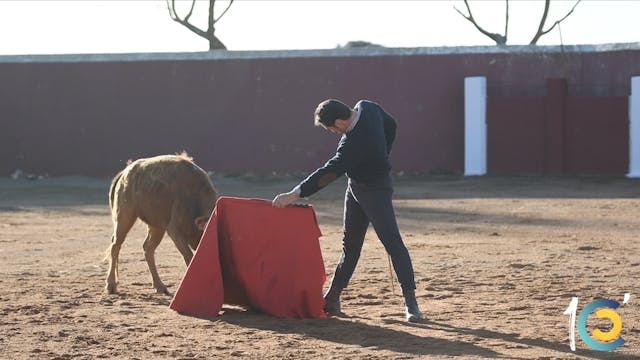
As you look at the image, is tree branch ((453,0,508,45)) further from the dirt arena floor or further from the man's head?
the man's head

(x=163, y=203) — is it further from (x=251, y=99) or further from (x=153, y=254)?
(x=251, y=99)

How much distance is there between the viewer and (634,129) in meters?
21.2

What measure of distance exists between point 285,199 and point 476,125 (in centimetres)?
1482

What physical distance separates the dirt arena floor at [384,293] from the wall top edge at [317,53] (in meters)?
5.92

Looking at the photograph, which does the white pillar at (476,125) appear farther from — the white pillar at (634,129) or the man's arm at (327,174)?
the man's arm at (327,174)

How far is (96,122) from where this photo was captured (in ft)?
78.5

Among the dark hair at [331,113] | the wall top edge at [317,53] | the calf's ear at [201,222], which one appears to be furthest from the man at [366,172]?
the wall top edge at [317,53]

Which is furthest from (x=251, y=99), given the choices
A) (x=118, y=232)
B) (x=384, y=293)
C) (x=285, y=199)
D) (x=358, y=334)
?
(x=358, y=334)

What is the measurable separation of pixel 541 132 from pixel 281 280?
14.5 m

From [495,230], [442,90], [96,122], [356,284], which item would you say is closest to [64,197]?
[96,122]

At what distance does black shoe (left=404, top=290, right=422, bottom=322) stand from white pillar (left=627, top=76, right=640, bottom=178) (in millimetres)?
14701

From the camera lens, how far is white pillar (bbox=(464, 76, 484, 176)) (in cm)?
2194

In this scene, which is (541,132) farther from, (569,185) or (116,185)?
(116,185)

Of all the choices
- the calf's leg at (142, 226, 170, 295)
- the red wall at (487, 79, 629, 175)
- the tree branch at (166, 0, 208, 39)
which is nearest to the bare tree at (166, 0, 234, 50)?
the tree branch at (166, 0, 208, 39)
